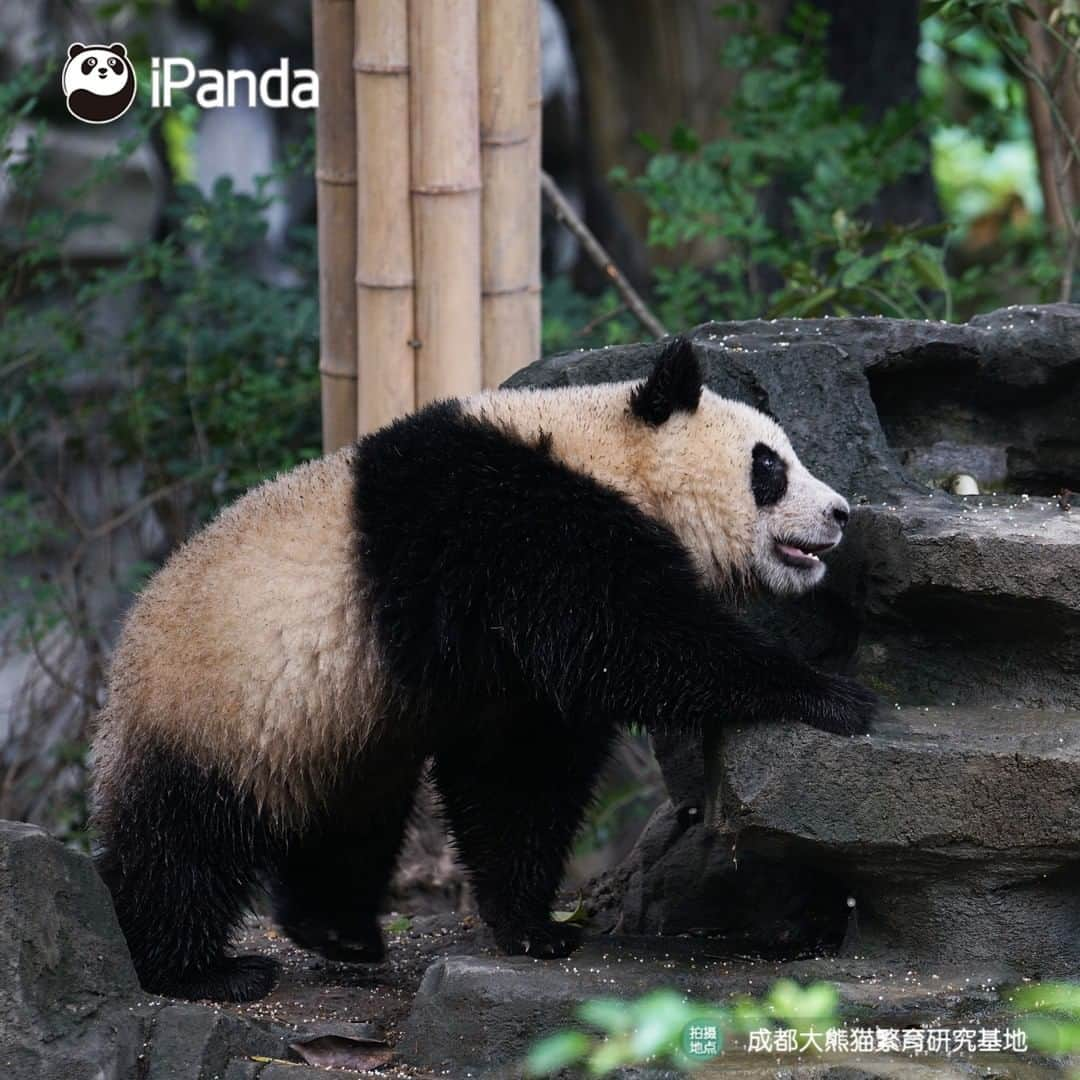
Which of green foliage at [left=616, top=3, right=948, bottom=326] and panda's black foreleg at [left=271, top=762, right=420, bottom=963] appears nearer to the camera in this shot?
panda's black foreleg at [left=271, top=762, right=420, bottom=963]

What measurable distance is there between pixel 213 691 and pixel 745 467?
1.37m

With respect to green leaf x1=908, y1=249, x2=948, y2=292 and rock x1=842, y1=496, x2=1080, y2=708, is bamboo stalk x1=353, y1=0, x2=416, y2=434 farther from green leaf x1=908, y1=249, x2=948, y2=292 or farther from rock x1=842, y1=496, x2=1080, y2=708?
green leaf x1=908, y1=249, x2=948, y2=292

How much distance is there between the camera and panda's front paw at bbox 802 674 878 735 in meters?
3.69

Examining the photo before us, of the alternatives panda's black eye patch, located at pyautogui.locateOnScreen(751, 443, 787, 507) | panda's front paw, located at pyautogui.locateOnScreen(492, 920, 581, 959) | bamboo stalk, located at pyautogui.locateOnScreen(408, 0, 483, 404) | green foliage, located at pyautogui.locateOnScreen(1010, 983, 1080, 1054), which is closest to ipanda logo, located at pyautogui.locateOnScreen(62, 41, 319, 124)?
bamboo stalk, located at pyautogui.locateOnScreen(408, 0, 483, 404)

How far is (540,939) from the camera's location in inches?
163

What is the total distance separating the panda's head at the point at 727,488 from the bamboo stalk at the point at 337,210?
1.68 meters

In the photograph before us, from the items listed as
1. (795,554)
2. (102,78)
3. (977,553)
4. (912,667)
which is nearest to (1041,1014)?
(912,667)

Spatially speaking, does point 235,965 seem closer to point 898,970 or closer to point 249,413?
point 898,970

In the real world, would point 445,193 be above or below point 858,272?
above

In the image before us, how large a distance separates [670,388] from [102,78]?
3914mm

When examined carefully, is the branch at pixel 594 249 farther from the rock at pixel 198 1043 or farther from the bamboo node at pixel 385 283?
the rock at pixel 198 1043

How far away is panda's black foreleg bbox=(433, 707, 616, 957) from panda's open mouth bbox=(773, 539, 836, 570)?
60 cm

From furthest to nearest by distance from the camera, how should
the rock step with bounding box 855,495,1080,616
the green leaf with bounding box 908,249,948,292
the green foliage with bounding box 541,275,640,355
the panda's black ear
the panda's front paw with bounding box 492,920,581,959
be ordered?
the green foliage with bounding box 541,275,640,355 < the green leaf with bounding box 908,249,948,292 < the panda's front paw with bounding box 492,920,581,959 < the panda's black ear < the rock step with bounding box 855,495,1080,616

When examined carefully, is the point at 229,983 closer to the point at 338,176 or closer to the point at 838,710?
the point at 838,710
